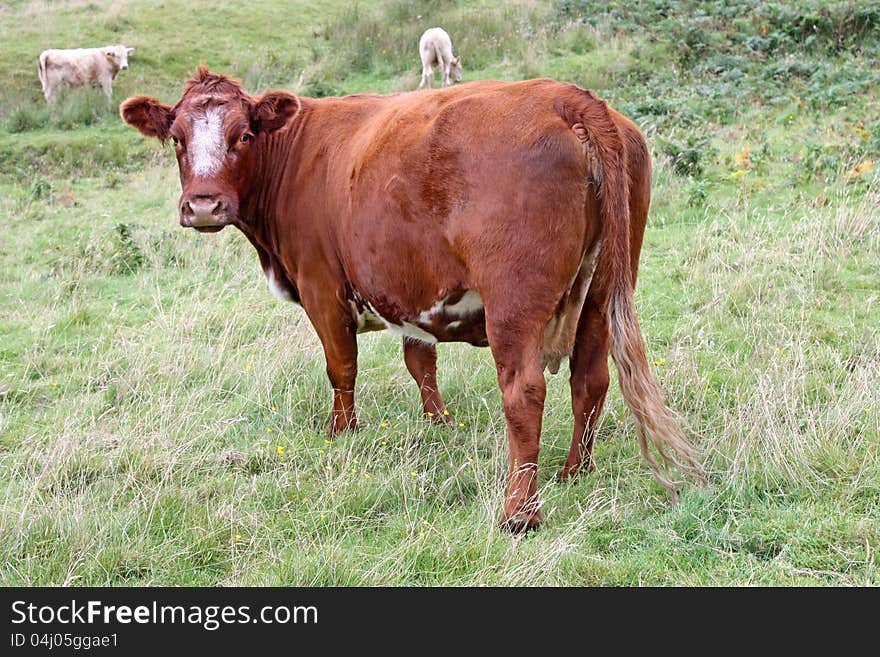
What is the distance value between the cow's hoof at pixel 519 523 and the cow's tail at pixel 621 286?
632 mm

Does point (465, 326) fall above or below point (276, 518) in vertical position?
above

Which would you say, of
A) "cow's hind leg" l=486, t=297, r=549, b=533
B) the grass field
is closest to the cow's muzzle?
the grass field

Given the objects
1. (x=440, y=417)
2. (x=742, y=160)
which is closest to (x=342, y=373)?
(x=440, y=417)

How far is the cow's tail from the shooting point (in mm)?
4273

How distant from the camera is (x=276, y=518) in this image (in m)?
4.58

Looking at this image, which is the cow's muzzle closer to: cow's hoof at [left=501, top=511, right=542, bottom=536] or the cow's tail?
the cow's tail

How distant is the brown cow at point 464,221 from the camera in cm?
427

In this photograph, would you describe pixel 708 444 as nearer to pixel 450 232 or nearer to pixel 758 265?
pixel 450 232

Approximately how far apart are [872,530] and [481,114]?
8.45ft

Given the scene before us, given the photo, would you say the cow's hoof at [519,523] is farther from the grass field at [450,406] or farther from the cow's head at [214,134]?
the cow's head at [214,134]

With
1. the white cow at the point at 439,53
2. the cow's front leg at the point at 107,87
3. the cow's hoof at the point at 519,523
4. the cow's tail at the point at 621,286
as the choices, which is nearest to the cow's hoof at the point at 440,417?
the cow's hoof at the point at 519,523

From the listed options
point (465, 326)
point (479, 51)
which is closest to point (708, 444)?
point (465, 326)

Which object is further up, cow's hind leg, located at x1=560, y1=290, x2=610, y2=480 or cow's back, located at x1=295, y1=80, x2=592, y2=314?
cow's back, located at x1=295, y1=80, x2=592, y2=314

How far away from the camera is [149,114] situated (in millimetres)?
5914
